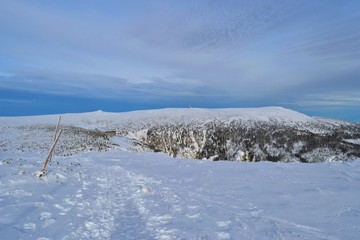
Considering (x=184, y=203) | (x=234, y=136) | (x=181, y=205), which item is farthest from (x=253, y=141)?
(x=181, y=205)

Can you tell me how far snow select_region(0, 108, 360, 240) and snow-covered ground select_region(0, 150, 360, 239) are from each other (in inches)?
0.9

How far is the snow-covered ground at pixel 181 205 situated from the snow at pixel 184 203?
2cm

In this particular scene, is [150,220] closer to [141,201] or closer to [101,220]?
[101,220]

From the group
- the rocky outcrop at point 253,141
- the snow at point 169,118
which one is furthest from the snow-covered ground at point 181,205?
the snow at point 169,118

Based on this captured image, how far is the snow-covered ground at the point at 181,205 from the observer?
289 inches

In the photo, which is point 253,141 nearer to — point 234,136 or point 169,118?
point 234,136

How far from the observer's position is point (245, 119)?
63938 mm

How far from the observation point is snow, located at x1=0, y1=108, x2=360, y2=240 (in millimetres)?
7363

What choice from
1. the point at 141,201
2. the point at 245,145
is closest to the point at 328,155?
the point at 245,145

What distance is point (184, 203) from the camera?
10.4 meters

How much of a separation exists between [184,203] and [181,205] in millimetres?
270

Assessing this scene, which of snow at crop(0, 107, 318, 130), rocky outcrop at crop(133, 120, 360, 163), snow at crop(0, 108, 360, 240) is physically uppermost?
snow at crop(0, 107, 318, 130)

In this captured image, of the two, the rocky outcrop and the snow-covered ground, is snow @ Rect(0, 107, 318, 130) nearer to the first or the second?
the rocky outcrop

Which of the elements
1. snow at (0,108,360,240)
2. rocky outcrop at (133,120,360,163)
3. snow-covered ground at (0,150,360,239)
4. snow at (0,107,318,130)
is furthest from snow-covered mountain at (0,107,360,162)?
snow-covered ground at (0,150,360,239)
